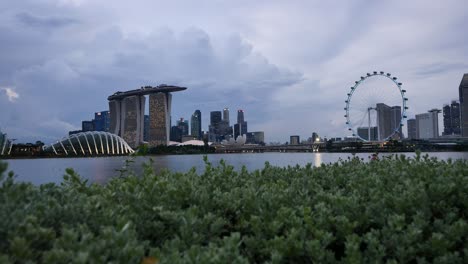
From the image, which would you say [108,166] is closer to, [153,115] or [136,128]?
[136,128]

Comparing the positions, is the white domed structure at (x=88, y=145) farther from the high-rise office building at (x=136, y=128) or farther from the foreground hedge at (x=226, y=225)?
the foreground hedge at (x=226, y=225)

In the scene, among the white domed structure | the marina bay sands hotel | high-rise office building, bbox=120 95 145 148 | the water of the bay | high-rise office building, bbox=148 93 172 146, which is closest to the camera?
the water of the bay

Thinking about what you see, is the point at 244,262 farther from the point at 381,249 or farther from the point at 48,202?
the point at 48,202

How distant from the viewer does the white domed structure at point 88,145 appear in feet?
446

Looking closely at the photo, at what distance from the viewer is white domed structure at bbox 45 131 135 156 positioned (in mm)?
135875

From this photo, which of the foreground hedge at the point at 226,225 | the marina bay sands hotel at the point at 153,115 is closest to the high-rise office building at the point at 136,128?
the marina bay sands hotel at the point at 153,115

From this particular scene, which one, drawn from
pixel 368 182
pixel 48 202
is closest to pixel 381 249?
pixel 368 182

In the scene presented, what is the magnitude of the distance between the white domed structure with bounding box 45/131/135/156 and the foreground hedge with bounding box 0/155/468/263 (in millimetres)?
136057

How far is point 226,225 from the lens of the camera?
3387 millimetres

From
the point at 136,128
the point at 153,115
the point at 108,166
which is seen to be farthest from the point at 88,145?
the point at 108,166

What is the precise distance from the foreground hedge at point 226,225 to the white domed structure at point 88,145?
13606 centimetres

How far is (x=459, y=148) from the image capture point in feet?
447

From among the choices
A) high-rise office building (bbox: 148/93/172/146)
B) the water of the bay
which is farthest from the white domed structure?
high-rise office building (bbox: 148/93/172/146)

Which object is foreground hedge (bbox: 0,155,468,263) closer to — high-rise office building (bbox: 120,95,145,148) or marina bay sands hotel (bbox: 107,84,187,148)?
marina bay sands hotel (bbox: 107,84,187,148)
